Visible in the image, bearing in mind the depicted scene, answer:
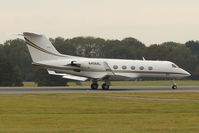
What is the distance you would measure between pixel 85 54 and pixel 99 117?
344 feet

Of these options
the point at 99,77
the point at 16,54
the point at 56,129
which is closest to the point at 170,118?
the point at 56,129

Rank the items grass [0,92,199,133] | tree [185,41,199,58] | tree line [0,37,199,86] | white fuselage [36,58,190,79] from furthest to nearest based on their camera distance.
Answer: tree [185,41,199,58]
tree line [0,37,199,86]
white fuselage [36,58,190,79]
grass [0,92,199,133]

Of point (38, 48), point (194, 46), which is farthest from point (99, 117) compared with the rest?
point (194, 46)

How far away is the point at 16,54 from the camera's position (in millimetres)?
121250

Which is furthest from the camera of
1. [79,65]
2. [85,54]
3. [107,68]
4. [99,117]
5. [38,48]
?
[85,54]

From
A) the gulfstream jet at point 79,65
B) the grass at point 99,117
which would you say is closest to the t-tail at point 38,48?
the gulfstream jet at point 79,65

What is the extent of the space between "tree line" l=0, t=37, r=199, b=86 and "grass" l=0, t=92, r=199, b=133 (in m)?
50.8

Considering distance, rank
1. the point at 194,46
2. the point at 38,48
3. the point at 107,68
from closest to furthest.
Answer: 1. the point at 38,48
2. the point at 107,68
3. the point at 194,46

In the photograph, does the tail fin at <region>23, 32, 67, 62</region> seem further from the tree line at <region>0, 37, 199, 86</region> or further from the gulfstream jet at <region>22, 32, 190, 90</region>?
the tree line at <region>0, 37, 199, 86</region>

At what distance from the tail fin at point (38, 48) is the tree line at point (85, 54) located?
31.5m

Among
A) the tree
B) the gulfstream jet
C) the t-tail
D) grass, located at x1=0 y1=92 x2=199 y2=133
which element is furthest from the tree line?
grass, located at x1=0 y1=92 x2=199 y2=133

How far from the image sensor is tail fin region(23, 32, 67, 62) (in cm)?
5194

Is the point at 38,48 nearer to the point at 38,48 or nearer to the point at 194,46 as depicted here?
the point at 38,48

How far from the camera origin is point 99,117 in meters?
25.8
